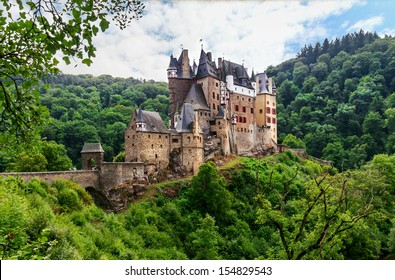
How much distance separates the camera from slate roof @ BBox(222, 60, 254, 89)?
29.8 meters

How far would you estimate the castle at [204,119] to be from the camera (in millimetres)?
21891

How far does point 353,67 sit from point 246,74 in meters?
18.7

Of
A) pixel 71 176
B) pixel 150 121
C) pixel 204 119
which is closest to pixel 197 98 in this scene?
pixel 204 119

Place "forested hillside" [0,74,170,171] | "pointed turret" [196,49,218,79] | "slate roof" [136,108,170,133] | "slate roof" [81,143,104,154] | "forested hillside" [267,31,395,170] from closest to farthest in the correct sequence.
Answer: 1. "slate roof" [81,143,104,154]
2. "slate roof" [136,108,170,133]
3. "pointed turret" [196,49,218,79]
4. "forested hillside" [0,74,170,171]
5. "forested hillside" [267,31,395,170]

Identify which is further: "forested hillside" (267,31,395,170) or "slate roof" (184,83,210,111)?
"forested hillside" (267,31,395,170)

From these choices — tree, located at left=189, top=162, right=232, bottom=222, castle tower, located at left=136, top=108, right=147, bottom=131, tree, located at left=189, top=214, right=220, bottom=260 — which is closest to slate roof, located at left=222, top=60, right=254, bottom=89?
castle tower, located at left=136, top=108, right=147, bottom=131

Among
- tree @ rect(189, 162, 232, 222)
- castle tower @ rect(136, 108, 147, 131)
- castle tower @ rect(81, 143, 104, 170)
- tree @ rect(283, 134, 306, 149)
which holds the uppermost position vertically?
castle tower @ rect(136, 108, 147, 131)

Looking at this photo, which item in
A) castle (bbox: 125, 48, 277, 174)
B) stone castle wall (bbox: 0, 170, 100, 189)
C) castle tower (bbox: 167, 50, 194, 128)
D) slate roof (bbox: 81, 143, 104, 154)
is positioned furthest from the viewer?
castle tower (bbox: 167, 50, 194, 128)

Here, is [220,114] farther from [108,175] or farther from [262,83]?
[108,175]

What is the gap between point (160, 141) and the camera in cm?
2228

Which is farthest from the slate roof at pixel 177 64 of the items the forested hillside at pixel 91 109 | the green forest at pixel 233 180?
the green forest at pixel 233 180

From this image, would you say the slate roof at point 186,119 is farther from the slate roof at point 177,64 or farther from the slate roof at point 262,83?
the slate roof at point 262,83

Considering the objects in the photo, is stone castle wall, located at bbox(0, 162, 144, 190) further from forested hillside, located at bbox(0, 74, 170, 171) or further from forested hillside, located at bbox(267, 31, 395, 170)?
forested hillside, located at bbox(267, 31, 395, 170)

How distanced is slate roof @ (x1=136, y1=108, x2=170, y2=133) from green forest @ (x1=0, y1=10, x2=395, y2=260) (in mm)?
3266
